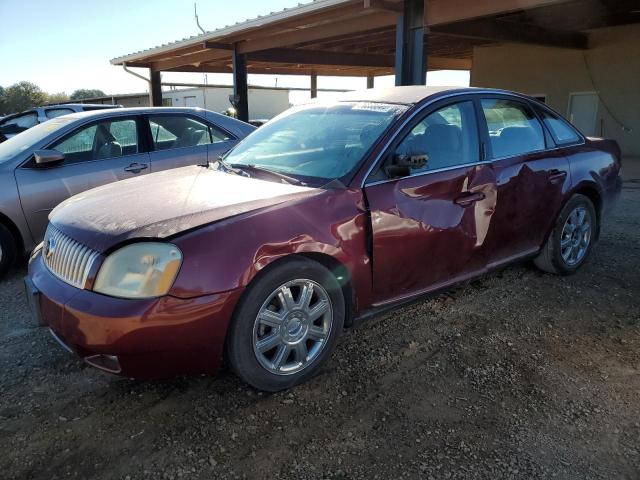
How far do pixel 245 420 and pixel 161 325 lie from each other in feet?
2.14

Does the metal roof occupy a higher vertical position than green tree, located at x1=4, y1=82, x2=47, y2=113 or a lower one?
higher

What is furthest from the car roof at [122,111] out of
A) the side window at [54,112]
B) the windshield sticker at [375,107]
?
the side window at [54,112]

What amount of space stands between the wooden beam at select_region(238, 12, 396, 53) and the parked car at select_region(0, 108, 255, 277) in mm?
5828

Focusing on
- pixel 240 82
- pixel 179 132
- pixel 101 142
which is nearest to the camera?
pixel 101 142

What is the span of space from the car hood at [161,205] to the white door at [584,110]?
1451 centimetres

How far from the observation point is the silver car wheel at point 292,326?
8.74 feet

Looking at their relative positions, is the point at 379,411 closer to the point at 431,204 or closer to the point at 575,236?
the point at 431,204

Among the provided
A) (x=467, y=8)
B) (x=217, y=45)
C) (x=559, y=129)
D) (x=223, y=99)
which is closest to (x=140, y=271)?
(x=559, y=129)

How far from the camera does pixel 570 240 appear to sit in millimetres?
4473

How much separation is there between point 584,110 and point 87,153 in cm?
1459

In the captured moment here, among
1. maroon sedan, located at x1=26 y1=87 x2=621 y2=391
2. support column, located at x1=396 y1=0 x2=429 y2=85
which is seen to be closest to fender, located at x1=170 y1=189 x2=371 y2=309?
maroon sedan, located at x1=26 y1=87 x2=621 y2=391

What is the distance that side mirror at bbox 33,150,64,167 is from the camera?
468 cm

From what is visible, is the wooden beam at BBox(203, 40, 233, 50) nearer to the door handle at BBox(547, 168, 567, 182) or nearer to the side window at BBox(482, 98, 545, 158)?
the side window at BBox(482, 98, 545, 158)

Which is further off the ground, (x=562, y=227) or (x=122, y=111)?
(x=122, y=111)
